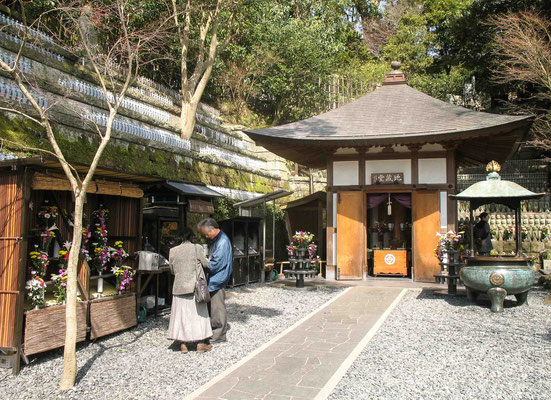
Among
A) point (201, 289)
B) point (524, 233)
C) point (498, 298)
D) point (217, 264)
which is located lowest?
point (498, 298)

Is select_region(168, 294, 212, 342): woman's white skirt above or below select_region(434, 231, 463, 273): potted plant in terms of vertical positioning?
below

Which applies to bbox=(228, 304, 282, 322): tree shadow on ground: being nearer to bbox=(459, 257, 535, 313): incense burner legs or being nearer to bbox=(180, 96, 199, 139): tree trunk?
bbox=(459, 257, 535, 313): incense burner legs

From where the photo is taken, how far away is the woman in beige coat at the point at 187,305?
5.42 metres

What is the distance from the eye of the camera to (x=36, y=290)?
5.02 meters

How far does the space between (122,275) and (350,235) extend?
7.35 m

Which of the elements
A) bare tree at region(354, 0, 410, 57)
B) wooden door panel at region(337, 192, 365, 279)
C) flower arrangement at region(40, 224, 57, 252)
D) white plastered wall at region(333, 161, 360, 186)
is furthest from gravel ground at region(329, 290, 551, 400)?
bare tree at region(354, 0, 410, 57)

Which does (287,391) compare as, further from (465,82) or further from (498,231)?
(465,82)

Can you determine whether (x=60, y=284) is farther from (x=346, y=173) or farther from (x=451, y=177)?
(x=451, y=177)

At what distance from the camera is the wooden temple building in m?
11.4

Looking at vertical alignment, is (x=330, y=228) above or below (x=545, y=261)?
above

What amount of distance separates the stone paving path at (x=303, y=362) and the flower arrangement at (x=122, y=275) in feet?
7.43

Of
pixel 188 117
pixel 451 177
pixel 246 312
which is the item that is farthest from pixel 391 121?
pixel 246 312

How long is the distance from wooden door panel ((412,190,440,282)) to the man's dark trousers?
742 centimetres

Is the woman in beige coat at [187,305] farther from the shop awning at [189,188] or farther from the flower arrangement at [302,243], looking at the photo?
the flower arrangement at [302,243]
